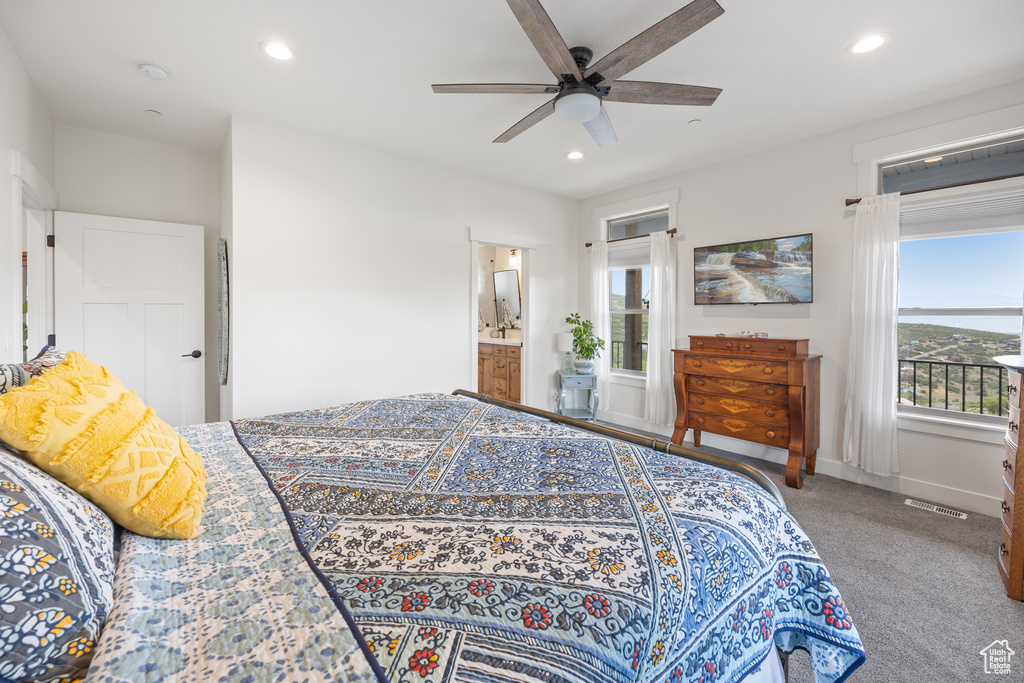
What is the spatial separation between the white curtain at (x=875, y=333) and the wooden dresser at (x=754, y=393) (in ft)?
0.95

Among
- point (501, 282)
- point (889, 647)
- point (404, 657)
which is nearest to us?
point (404, 657)

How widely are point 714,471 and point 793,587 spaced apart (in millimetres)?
378

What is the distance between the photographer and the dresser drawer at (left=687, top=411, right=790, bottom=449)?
10.7 feet

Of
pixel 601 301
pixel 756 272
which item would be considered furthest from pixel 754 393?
pixel 601 301

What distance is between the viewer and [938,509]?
9.23 feet

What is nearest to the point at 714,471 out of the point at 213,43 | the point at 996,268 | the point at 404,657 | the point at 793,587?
the point at 793,587

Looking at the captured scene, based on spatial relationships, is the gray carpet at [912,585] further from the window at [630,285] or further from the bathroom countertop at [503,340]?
the bathroom countertop at [503,340]

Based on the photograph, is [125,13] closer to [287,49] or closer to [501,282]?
[287,49]

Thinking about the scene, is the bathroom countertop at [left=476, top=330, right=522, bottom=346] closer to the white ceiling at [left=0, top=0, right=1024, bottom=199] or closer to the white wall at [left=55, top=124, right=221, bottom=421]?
the white ceiling at [left=0, top=0, right=1024, bottom=199]

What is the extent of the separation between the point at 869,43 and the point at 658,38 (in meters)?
1.33

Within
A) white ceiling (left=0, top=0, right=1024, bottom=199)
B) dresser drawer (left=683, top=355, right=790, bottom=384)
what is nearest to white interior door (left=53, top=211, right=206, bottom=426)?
white ceiling (left=0, top=0, right=1024, bottom=199)

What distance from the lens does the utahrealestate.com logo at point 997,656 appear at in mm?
1553

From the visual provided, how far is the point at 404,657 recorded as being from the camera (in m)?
0.69

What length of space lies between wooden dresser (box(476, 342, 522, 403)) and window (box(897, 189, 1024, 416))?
3.41 meters
